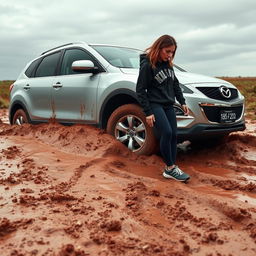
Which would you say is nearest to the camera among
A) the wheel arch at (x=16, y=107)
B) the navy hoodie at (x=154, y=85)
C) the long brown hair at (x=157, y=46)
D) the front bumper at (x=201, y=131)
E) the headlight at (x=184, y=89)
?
the long brown hair at (x=157, y=46)

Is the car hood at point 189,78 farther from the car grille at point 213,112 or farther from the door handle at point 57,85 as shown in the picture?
the door handle at point 57,85

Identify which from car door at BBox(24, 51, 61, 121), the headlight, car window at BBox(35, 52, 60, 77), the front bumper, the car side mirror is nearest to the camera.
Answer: the front bumper

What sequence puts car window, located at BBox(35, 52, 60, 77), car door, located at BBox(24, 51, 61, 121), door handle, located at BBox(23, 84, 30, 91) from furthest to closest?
door handle, located at BBox(23, 84, 30, 91) → car window, located at BBox(35, 52, 60, 77) → car door, located at BBox(24, 51, 61, 121)

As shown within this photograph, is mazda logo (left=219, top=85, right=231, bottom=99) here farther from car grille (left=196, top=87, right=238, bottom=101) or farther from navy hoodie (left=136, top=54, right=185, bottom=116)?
navy hoodie (left=136, top=54, right=185, bottom=116)

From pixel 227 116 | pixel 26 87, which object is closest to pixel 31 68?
pixel 26 87

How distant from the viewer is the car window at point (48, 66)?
675 cm

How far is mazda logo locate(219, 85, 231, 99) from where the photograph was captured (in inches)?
204

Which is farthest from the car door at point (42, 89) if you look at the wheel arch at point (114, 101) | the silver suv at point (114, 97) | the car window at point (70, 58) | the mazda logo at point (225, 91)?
the mazda logo at point (225, 91)

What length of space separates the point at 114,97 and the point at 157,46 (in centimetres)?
138

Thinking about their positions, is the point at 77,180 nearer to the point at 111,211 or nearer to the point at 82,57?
the point at 111,211

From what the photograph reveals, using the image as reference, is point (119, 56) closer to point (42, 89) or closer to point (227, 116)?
point (42, 89)

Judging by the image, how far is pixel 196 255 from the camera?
2.55 metres

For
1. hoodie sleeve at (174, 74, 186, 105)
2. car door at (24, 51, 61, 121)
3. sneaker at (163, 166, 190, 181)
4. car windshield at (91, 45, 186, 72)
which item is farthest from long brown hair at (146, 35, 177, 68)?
car door at (24, 51, 61, 121)

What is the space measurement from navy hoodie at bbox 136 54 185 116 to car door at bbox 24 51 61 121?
2.63m
